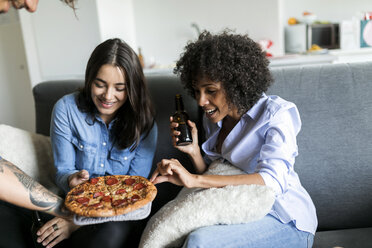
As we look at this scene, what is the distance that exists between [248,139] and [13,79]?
158 inches

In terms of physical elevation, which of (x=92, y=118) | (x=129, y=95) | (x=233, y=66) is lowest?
(x=92, y=118)

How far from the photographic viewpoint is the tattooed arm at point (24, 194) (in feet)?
3.95

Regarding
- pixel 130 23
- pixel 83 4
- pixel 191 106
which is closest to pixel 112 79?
pixel 191 106

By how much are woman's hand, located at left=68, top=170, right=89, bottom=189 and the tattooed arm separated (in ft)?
0.39

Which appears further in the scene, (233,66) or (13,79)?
(13,79)

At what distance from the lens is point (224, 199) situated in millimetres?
1198

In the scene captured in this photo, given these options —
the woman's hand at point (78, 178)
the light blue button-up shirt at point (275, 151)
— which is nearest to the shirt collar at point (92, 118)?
the woman's hand at point (78, 178)

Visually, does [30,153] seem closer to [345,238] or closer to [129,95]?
[129,95]

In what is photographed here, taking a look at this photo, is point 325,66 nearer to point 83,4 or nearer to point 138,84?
point 138,84

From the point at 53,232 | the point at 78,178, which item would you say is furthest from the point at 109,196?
the point at 53,232

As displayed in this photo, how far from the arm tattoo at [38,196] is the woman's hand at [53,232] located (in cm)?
13

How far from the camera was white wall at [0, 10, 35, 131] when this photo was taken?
14.0 ft

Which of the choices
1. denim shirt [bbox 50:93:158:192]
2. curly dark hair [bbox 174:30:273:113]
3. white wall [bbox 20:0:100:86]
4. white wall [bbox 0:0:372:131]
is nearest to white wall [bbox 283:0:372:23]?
white wall [bbox 0:0:372:131]

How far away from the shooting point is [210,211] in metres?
1.19
